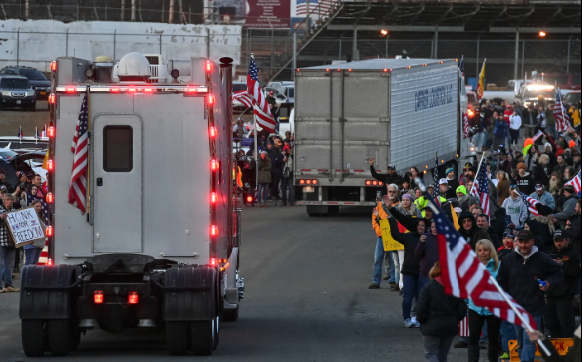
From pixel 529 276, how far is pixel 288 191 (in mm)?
19800

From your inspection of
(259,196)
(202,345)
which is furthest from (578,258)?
(259,196)

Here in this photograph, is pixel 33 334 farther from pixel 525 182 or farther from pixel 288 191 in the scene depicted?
pixel 288 191

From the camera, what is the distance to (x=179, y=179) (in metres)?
12.3

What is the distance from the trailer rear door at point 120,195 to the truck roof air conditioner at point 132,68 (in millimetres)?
649

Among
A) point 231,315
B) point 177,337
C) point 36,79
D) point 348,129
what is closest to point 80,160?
point 177,337

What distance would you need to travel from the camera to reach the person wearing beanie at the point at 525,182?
2209 centimetres

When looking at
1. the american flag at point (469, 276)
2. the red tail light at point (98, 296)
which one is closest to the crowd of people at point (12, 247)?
the red tail light at point (98, 296)

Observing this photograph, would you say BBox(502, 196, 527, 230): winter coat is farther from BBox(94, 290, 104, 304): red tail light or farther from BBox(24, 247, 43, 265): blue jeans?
BBox(94, 290, 104, 304): red tail light

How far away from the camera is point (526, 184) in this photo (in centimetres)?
2217

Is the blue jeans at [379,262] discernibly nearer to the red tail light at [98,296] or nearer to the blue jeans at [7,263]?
the blue jeans at [7,263]

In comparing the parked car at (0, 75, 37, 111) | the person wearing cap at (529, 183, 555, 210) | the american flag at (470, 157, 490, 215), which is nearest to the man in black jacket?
the american flag at (470, 157, 490, 215)

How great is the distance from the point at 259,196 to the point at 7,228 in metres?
13.6

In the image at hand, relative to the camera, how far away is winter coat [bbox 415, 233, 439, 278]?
13.1 metres

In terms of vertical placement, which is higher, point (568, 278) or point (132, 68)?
point (132, 68)
